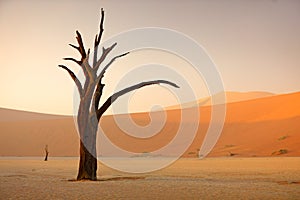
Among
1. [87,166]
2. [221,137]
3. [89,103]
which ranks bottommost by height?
[87,166]

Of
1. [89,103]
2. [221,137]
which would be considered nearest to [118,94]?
[89,103]

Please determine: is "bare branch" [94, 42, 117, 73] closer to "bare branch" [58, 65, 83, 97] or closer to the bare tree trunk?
"bare branch" [58, 65, 83, 97]

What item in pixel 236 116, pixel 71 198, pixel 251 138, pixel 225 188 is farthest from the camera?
pixel 236 116

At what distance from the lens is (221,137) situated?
6662cm

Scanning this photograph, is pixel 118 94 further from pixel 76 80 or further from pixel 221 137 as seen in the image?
pixel 221 137

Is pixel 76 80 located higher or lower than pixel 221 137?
lower

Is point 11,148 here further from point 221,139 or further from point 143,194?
point 143,194

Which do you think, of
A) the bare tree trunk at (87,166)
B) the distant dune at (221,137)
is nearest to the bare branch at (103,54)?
the bare tree trunk at (87,166)

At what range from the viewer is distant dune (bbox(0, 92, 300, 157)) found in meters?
55.4

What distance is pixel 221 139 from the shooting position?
65125 millimetres

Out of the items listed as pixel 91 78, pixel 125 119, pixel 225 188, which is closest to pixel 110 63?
pixel 91 78

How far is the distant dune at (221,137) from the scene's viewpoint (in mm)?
55438

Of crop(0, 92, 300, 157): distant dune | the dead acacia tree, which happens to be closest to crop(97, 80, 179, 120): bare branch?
the dead acacia tree

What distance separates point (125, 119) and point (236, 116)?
24754 mm
